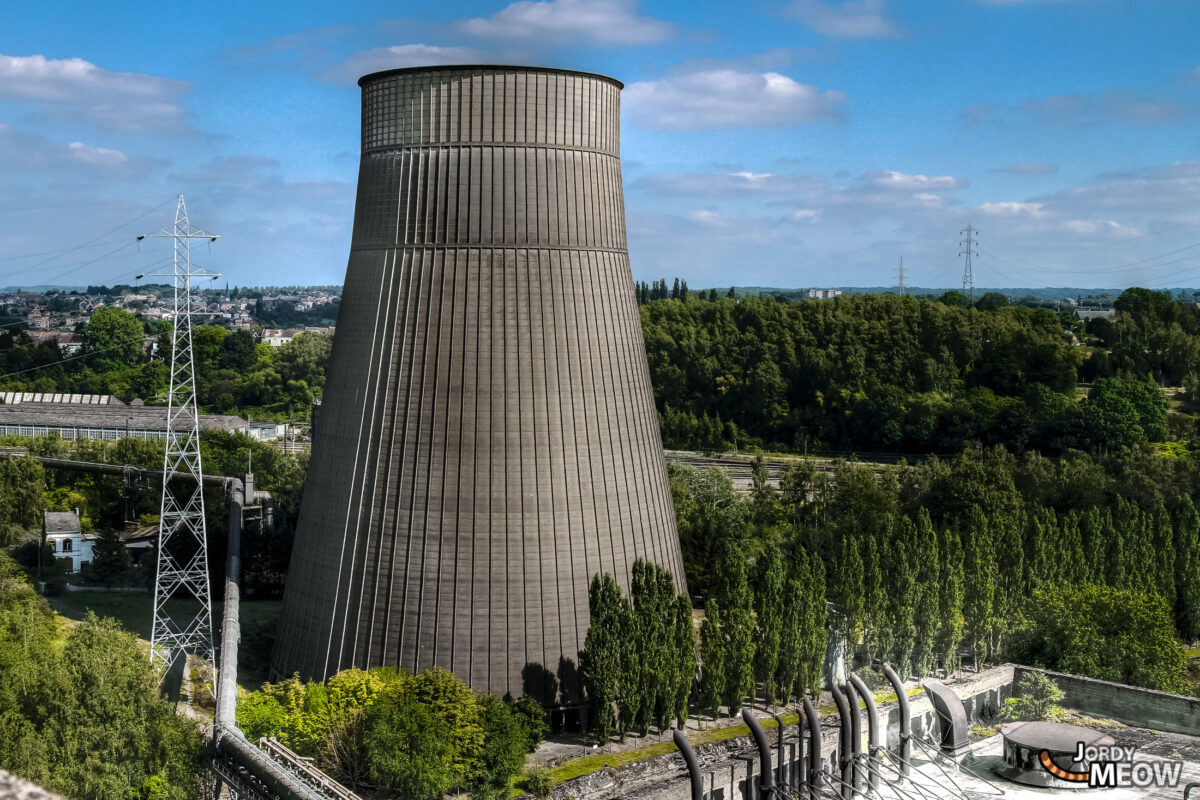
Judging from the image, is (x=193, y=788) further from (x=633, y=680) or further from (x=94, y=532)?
(x=94, y=532)

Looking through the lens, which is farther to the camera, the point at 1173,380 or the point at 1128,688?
the point at 1173,380

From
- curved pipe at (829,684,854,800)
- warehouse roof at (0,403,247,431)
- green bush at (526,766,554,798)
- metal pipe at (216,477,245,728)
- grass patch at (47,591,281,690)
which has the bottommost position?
grass patch at (47,591,281,690)

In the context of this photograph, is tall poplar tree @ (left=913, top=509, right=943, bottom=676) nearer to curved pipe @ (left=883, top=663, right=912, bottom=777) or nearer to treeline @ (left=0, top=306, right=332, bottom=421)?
curved pipe @ (left=883, top=663, right=912, bottom=777)

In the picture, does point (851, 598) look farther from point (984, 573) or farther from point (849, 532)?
point (849, 532)

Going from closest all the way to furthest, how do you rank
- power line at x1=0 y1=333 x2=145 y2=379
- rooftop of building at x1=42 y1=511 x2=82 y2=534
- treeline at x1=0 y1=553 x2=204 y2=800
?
treeline at x1=0 y1=553 x2=204 y2=800
rooftop of building at x1=42 y1=511 x2=82 y2=534
power line at x1=0 y1=333 x2=145 y2=379

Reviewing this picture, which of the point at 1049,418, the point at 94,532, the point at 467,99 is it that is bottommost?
the point at 94,532

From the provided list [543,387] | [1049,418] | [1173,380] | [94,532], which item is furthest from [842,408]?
[543,387]

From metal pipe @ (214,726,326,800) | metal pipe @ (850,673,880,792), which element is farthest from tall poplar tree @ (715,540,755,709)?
metal pipe @ (214,726,326,800)

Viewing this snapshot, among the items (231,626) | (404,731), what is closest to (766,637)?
(404,731)
